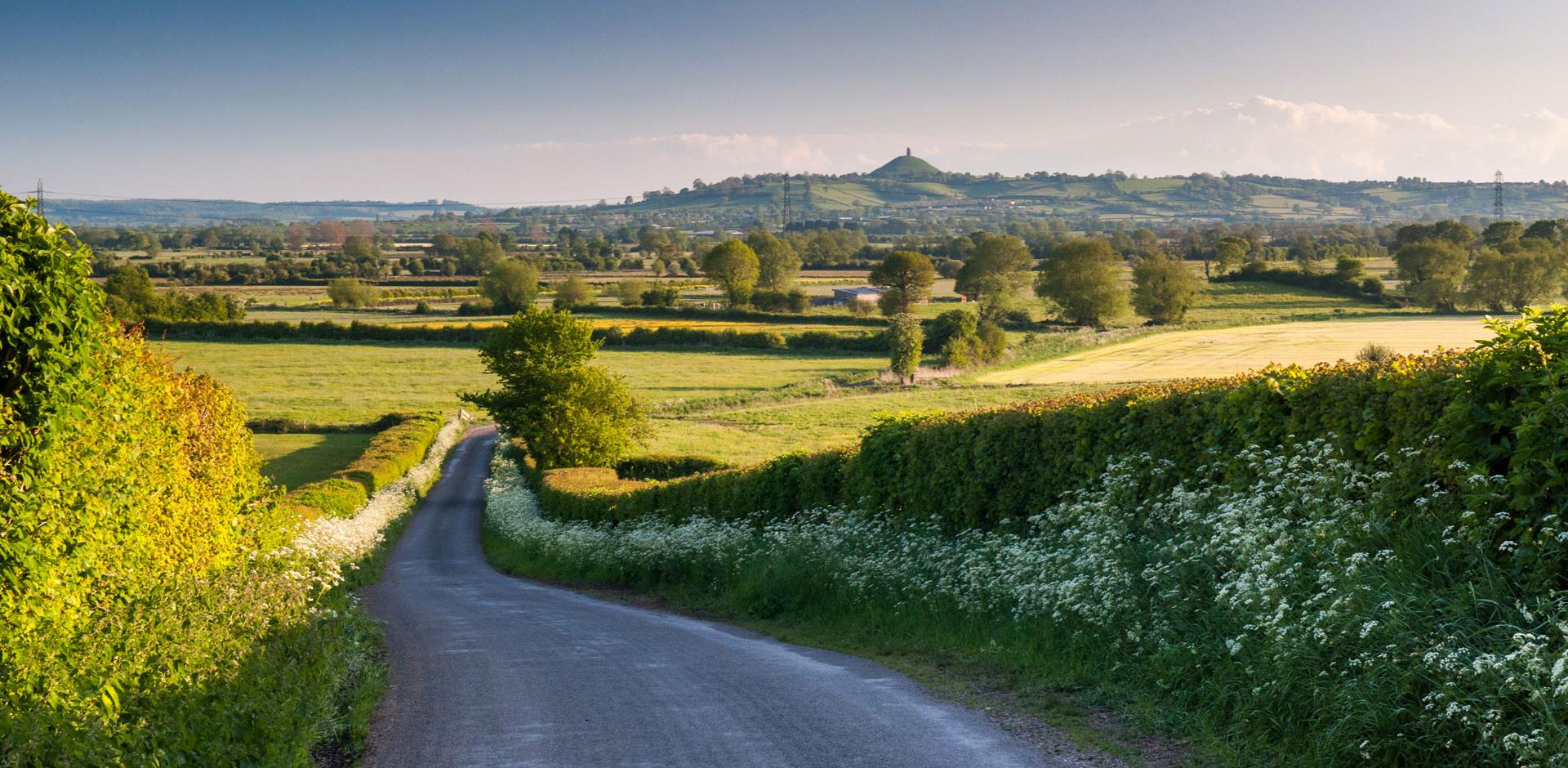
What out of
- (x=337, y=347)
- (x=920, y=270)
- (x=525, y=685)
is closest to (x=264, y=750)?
(x=525, y=685)

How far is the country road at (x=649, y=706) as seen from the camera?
7422 mm

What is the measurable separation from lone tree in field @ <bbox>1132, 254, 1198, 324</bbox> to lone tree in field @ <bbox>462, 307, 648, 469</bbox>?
56707 mm

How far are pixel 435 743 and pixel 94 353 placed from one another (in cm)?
396

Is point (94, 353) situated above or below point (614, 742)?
above

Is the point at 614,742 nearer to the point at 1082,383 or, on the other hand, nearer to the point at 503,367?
the point at 503,367

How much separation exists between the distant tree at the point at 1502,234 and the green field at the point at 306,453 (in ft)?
177

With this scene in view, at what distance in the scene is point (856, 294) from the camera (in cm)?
12238

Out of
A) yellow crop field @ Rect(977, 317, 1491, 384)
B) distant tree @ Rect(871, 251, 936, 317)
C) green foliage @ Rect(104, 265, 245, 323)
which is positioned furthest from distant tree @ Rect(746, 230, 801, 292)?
yellow crop field @ Rect(977, 317, 1491, 384)

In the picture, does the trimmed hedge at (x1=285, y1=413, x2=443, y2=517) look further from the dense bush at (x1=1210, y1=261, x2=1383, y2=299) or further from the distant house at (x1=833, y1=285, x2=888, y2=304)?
the dense bush at (x1=1210, y1=261, x2=1383, y2=299)

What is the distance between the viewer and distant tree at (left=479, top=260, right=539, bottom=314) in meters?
119

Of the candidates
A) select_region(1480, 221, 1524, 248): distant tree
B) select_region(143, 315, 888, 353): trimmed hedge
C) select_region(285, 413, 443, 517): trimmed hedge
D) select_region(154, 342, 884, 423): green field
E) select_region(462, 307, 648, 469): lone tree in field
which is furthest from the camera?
select_region(143, 315, 888, 353): trimmed hedge

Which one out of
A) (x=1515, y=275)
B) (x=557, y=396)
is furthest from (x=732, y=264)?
(x=1515, y=275)

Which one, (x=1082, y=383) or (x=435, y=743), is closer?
(x=435, y=743)

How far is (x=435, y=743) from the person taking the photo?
788cm
